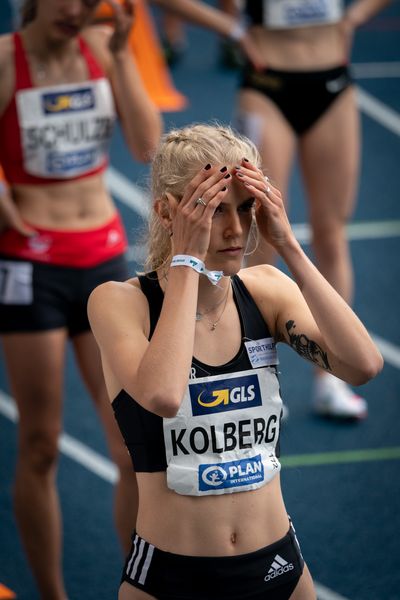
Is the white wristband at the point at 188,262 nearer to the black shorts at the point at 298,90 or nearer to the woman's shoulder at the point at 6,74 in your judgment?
the woman's shoulder at the point at 6,74

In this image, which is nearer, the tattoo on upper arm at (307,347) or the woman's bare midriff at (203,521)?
the woman's bare midriff at (203,521)

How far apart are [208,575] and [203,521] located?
14 cm

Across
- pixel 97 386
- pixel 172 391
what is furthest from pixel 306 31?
pixel 172 391

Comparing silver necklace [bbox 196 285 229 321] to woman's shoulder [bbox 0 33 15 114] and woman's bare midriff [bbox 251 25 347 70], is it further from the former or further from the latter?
woman's bare midriff [bbox 251 25 347 70]

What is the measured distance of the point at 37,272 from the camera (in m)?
4.31

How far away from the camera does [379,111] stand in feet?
34.8

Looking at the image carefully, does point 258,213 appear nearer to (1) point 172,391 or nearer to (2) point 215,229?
(2) point 215,229

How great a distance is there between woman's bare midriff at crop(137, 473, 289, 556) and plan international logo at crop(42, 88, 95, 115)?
6.16 feet

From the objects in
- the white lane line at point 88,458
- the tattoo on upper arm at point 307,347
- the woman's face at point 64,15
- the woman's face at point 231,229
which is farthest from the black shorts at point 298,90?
the woman's face at point 231,229

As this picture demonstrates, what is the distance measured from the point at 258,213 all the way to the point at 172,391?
52 cm

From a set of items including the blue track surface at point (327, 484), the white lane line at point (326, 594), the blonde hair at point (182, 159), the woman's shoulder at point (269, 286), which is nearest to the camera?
the blonde hair at point (182, 159)

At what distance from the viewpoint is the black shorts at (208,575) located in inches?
114

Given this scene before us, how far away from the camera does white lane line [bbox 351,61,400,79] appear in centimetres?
1147

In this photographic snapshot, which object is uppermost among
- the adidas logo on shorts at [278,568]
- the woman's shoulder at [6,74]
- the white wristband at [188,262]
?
the white wristband at [188,262]
